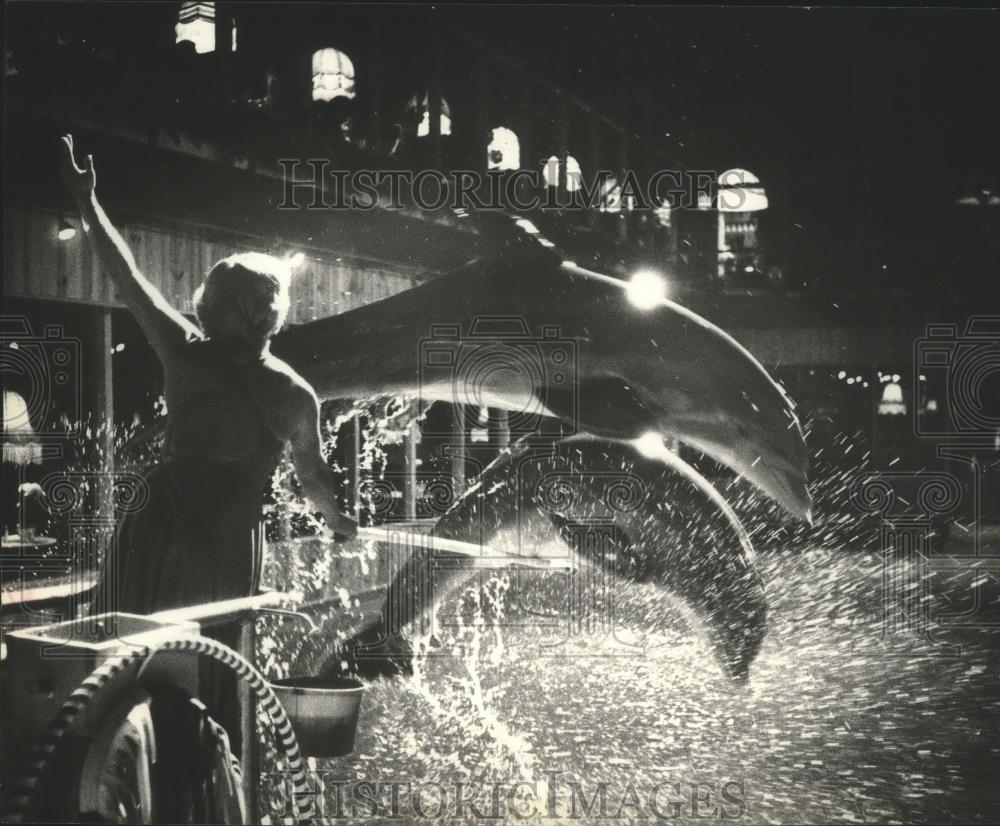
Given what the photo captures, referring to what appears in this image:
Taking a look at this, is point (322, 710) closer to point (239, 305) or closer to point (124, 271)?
point (239, 305)

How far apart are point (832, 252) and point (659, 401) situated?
78cm

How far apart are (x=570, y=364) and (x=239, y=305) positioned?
1039 mm

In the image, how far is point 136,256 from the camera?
2660 millimetres

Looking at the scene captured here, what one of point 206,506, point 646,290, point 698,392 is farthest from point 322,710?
point 646,290

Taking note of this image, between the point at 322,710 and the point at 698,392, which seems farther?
the point at 698,392

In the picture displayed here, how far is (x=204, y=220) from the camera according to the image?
277 cm

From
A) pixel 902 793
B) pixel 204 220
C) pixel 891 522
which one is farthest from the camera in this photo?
pixel 891 522

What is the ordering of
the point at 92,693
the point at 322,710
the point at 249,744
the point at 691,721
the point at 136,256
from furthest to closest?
the point at 691,721
the point at 136,256
the point at 322,710
the point at 249,744
the point at 92,693

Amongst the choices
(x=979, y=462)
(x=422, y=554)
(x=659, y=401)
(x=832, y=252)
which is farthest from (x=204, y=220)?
(x=979, y=462)

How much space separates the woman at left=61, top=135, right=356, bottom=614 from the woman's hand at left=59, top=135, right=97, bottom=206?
11.7 inches

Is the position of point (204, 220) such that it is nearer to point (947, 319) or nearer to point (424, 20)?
point (424, 20)

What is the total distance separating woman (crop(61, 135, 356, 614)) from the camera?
231 cm

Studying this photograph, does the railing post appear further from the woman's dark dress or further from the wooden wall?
Answer: the wooden wall

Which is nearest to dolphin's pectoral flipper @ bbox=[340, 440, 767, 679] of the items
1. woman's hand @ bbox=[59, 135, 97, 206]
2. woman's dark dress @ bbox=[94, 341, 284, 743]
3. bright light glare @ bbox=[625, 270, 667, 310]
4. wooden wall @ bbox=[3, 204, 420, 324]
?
bright light glare @ bbox=[625, 270, 667, 310]
